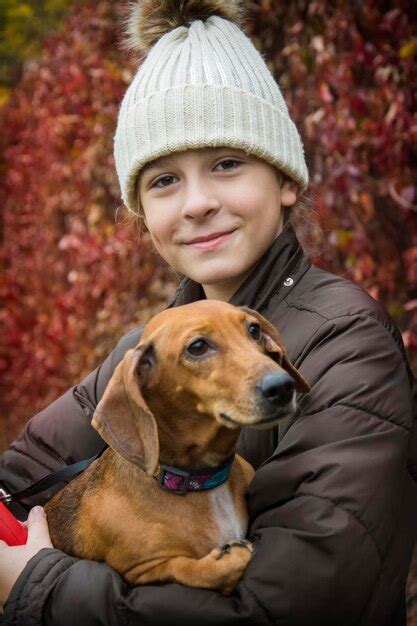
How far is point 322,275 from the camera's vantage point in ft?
10.0

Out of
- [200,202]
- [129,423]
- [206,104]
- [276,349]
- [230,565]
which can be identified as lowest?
[230,565]

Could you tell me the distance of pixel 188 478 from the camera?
8.98ft

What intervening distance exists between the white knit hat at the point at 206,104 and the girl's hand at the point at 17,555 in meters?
1.32

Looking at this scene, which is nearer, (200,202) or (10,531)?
(10,531)

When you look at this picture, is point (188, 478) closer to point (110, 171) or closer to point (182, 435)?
point (182, 435)

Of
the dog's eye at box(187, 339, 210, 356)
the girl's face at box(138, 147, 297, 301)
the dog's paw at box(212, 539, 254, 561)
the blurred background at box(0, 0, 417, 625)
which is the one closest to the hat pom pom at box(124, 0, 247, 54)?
the girl's face at box(138, 147, 297, 301)

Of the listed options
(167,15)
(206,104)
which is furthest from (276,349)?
(167,15)

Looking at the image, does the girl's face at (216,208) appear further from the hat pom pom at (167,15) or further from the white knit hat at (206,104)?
the hat pom pom at (167,15)

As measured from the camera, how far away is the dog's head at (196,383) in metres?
2.51

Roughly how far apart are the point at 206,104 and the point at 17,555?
1593mm

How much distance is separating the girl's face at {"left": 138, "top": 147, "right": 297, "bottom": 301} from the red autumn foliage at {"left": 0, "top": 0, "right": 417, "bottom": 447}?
146cm

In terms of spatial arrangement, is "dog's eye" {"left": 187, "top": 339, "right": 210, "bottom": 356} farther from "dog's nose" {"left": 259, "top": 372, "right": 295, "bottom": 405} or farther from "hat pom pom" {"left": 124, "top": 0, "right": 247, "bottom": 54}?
"hat pom pom" {"left": 124, "top": 0, "right": 247, "bottom": 54}

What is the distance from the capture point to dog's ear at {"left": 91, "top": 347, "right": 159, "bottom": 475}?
2.56 meters

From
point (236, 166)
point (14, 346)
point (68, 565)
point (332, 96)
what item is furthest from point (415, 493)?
point (14, 346)
